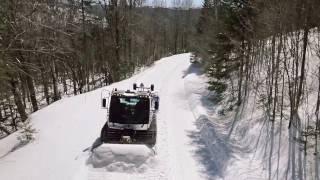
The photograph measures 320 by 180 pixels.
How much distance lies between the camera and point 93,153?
12.8 m

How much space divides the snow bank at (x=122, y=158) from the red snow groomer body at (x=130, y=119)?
1.11m

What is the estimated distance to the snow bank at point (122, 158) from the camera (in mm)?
12258

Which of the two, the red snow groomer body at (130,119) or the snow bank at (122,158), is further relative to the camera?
the red snow groomer body at (130,119)

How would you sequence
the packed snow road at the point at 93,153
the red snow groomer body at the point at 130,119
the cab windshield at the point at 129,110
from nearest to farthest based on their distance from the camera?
the packed snow road at the point at 93,153
the red snow groomer body at the point at 130,119
the cab windshield at the point at 129,110

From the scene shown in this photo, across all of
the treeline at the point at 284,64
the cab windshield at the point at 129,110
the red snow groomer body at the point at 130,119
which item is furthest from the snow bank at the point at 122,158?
the treeline at the point at 284,64

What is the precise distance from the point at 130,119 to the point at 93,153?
2.24m

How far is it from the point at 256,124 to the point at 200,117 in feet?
15.7

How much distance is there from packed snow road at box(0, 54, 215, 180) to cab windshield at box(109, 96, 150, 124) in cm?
148

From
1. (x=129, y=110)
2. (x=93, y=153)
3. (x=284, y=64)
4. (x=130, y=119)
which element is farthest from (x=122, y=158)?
(x=284, y=64)

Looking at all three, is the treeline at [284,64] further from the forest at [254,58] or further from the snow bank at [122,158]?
the snow bank at [122,158]

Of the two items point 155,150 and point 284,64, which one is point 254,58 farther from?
point 155,150

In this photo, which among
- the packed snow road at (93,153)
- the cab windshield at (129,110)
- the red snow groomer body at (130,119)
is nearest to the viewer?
the packed snow road at (93,153)

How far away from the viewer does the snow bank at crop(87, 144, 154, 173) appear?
1226cm

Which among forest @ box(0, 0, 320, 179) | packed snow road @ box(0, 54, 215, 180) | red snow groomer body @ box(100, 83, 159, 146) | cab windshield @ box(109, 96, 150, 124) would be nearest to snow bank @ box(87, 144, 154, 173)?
packed snow road @ box(0, 54, 215, 180)
